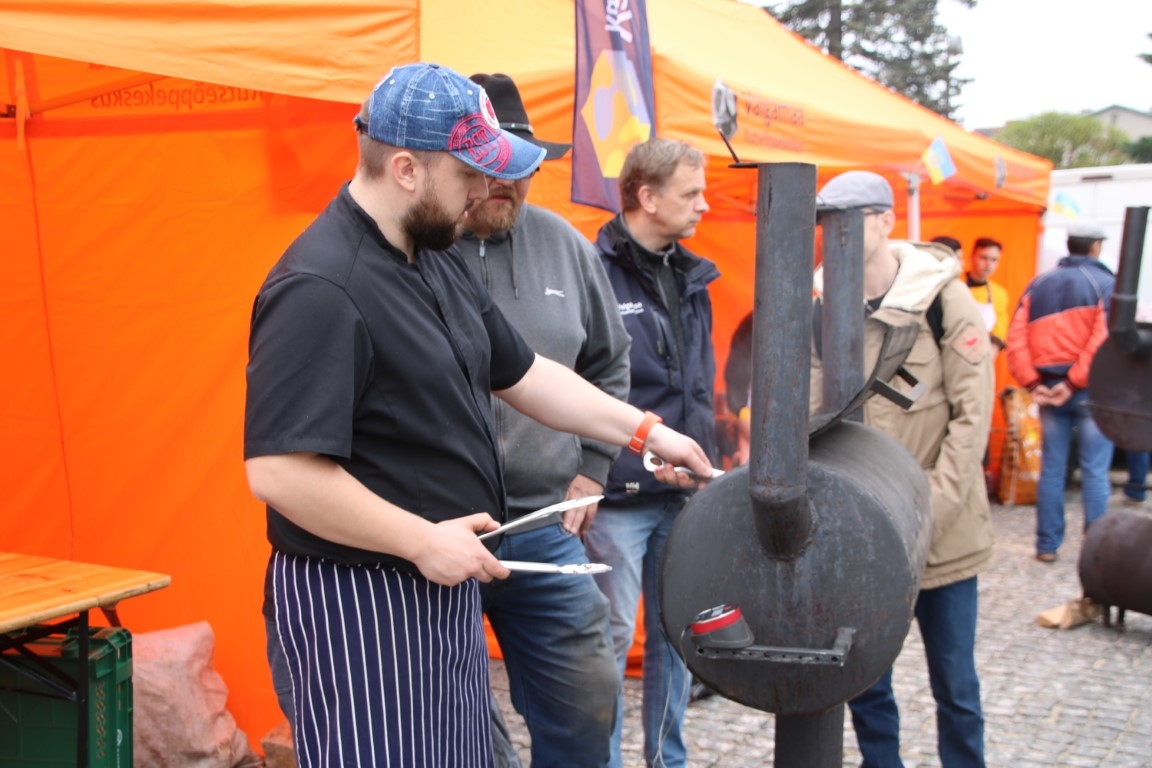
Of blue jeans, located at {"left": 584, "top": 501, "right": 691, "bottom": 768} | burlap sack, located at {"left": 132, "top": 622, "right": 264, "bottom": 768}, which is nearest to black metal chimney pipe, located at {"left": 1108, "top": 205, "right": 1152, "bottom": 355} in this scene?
blue jeans, located at {"left": 584, "top": 501, "right": 691, "bottom": 768}

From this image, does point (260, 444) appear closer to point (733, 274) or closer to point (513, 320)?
point (513, 320)

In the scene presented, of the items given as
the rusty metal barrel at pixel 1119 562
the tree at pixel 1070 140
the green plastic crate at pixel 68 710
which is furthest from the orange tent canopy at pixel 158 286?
the tree at pixel 1070 140

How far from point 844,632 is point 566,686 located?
952mm

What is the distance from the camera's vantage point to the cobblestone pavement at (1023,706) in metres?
4.08

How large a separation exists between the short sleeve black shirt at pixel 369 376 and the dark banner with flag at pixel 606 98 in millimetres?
1874

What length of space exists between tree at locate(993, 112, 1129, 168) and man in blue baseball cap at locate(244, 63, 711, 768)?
34.1 metres

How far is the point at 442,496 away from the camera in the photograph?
1939 mm

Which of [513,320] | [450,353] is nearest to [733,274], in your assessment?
[513,320]

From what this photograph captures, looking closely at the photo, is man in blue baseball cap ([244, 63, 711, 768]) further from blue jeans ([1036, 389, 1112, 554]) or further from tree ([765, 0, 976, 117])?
tree ([765, 0, 976, 117])

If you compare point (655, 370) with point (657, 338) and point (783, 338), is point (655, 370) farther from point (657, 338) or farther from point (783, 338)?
point (783, 338)

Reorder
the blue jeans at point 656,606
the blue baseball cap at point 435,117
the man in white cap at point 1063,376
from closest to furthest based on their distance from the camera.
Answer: the blue baseball cap at point 435,117, the blue jeans at point 656,606, the man in white cap at point 1063,376

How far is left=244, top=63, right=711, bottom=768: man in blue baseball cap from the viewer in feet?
5.75

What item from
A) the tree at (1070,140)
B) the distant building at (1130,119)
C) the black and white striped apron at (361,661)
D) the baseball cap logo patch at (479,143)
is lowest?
the black and white striped apron at (361,661)

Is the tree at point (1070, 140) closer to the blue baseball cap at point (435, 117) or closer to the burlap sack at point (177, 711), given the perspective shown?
the burlap sack at point (177, 711)
